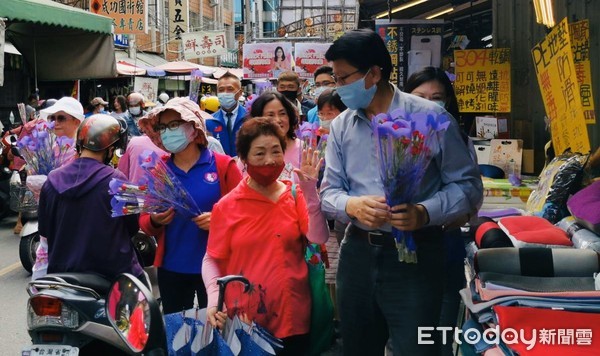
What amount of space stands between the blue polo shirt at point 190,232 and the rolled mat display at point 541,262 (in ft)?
5.79

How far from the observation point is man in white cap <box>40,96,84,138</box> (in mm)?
6508

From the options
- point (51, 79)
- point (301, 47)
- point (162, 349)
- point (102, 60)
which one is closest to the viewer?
point (162, 349)

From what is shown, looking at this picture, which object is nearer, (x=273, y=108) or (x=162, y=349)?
(x=162, y=349)

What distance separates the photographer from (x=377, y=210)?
9.74ft

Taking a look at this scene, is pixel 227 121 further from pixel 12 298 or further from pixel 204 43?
pixel 204 43

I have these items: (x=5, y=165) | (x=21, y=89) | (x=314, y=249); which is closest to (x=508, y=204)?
(x=314, y=249)

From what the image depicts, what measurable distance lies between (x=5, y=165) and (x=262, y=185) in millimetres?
9738

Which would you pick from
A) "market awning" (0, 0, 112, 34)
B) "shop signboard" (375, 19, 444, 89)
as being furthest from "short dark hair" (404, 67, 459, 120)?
"market awning" (0, 0, 112, 34)

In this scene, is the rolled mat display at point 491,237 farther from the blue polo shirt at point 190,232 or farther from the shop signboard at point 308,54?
the shop signboard at point 308,54

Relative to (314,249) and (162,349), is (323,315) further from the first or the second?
(162,349)

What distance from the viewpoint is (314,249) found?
3.83 m

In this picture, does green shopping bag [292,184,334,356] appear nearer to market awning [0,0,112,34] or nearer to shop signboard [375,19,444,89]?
shop signboard [375,19,444,89]

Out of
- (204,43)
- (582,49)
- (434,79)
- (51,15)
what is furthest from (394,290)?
(204,43)

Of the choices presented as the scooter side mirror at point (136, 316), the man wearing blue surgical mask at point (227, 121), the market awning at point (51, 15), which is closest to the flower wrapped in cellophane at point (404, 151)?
the scooter side mirror at point (136, 316)
